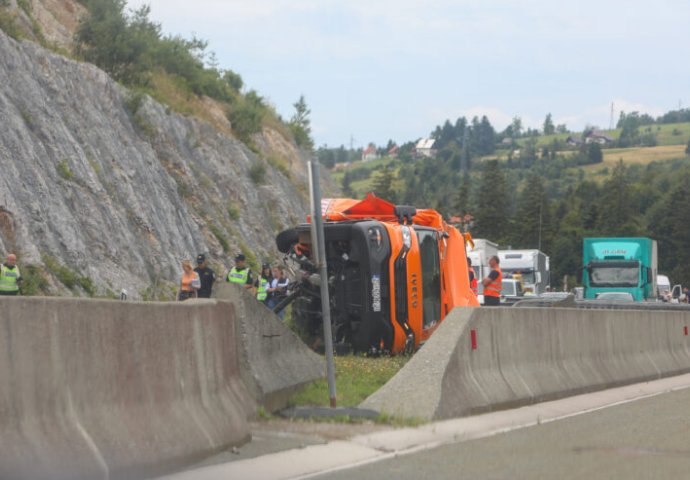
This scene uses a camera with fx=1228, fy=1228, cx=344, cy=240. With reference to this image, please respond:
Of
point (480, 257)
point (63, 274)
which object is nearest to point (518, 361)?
point (63, 274)

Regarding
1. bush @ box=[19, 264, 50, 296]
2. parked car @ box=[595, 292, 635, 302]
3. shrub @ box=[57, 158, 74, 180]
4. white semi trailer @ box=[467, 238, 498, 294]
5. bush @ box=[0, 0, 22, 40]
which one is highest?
bush @ box=[0, 0, 22, 40]

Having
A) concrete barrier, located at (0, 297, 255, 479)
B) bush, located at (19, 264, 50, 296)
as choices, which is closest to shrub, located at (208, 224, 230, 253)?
bush, located at (19, 264, 50, 296)

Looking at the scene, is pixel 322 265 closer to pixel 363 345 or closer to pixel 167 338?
pixel 167 338

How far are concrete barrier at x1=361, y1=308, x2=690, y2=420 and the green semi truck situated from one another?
30108 mm

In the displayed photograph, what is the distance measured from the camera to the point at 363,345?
57.7ft

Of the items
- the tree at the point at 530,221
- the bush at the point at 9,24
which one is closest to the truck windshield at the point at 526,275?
the bush at the point at 9,24

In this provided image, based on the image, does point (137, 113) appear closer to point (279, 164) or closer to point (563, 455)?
point (279, 164)

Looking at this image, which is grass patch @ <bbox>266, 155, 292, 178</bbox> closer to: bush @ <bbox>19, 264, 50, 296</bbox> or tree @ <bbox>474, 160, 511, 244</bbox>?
bush @ <bbox>19, 264, 50, 296</bbox>

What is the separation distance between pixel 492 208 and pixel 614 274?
74.5 metres

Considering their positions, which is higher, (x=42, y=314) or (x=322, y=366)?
(x=42, y=314)

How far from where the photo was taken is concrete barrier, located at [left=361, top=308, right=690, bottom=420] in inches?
476

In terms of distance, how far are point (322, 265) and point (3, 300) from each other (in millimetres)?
5142

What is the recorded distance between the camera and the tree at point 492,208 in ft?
408

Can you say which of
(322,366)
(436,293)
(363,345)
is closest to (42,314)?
(322,366)
